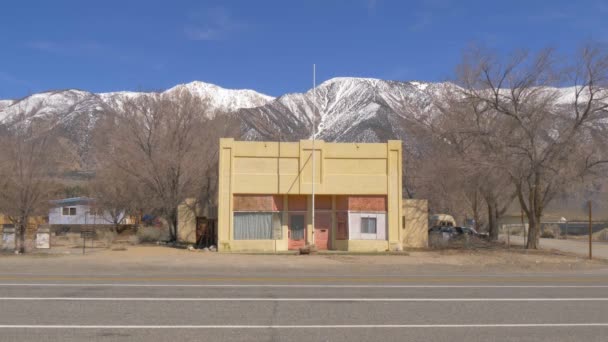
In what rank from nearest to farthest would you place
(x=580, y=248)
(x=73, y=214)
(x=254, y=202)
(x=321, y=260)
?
1. (x=321, y=260)
2. (x=254, y=202)
3. (x=580, y=248)
4. (x=73, y=214)

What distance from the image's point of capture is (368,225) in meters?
36.0

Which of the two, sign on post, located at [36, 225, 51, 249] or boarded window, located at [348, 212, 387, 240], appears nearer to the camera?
sign on post, located at [36, 225, 51, 249]

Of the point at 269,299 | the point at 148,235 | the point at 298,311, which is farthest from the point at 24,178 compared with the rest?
the point at 298,311

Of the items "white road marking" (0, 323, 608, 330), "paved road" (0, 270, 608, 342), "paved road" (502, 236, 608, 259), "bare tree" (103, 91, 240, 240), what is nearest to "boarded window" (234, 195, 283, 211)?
"bare tree" (103, 91, 240, 240)

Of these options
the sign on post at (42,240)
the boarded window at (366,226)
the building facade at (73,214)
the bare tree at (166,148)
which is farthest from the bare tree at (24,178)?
the building facade at (73,214)

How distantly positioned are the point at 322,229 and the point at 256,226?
3.89 metres

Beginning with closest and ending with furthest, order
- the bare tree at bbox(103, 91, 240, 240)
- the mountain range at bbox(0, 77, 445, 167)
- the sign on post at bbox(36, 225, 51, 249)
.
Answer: the sign on post at bbox(36, 225, 51, 249) → the bare tree at bbox(103, 91, 240, 240) → the mountain range at bbox(0, 77, 445, 167)

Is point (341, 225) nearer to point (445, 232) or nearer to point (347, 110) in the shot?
point (445, 232)

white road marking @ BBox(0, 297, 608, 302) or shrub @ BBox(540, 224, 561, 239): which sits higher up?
white road marking @ BBox(0, 297, 608, 302)

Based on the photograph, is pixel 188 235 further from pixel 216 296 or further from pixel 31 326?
pixel 31 326

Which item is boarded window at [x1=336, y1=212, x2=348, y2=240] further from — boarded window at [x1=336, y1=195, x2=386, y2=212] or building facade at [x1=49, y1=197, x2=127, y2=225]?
building facade at [x1=49, y1=197, x2=127, y2=225]

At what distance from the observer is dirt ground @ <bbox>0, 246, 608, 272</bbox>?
2712 centimetres

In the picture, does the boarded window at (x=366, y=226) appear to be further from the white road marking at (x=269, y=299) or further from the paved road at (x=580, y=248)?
the white road marking at (x=269, y=299)

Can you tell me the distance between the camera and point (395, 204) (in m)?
35.9
